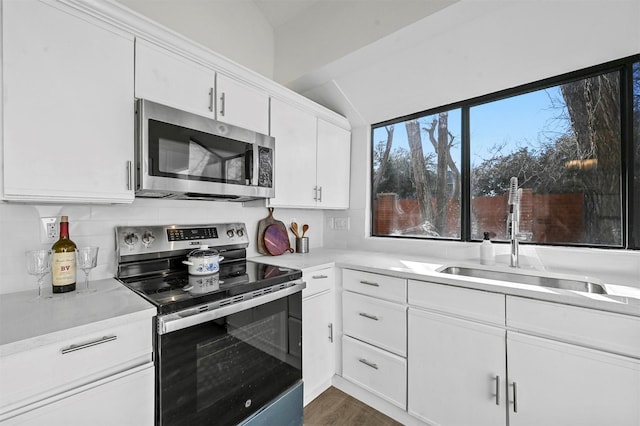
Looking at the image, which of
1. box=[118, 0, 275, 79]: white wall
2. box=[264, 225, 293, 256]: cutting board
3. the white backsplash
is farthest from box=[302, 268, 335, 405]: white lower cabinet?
box=[118, 0, 275, 79]: white wall

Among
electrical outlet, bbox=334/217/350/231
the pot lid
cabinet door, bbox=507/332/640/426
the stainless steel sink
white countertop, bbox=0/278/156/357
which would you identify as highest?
electrical outlet, bbox=334/217/350/231

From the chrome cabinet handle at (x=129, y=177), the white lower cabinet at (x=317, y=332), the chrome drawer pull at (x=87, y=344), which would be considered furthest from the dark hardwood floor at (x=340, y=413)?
the chrome cabinet handle at (x=129, y=177)

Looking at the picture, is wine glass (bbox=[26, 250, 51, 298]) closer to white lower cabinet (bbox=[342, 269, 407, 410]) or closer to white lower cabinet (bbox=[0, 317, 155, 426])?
white lower cabinet (bbox=[0, 317, 155, 426])

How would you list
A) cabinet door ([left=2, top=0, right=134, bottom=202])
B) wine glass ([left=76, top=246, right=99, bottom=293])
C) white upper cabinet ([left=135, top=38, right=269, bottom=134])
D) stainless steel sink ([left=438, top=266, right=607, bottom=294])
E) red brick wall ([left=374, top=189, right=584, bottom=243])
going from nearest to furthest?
cabinet door ([left=2, top=0, right=134, bottom=202]) < wine glass ([left=76, top=246, right=99, bottom=293]) < white upper cabinet ([left=135, top=38, right=269, bottom=134]) < stainless steel sink ([left=438, top=266, right=607, bottom=294]) < red brick wall ([left=374, top=189, right=584, bottom=243])

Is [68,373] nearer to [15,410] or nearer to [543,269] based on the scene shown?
[15,410]

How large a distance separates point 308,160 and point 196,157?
3.07 ft

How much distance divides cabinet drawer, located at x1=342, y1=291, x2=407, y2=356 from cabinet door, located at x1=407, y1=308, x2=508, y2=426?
6 centimetres

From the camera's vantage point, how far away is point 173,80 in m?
1.42

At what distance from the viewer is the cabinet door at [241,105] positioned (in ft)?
5.32

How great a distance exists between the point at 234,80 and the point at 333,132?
3.31 feet

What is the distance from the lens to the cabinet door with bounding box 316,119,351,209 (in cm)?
233

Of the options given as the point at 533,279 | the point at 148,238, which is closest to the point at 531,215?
the point at 533,279

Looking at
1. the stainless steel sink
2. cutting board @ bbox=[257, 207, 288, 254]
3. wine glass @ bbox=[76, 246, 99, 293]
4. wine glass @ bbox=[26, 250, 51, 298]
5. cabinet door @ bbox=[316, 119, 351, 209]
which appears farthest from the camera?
cabinet door @ bbox=[316, 119, 351, 209]

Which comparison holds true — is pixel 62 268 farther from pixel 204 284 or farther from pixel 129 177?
pixel 204 284
